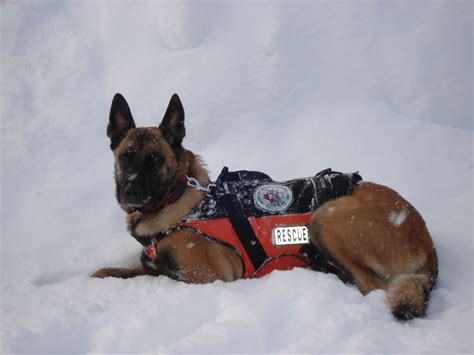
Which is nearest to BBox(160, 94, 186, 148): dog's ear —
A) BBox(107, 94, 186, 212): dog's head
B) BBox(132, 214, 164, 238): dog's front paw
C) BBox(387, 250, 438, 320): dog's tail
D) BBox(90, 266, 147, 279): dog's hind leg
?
BBox(107, 94, 186, 212): dog's head

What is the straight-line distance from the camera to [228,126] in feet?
18.0

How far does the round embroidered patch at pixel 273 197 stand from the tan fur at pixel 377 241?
29 centimetres

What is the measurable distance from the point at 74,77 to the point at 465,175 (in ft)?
17.2

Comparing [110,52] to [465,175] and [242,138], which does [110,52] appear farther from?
[465,175]

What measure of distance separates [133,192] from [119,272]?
85cm

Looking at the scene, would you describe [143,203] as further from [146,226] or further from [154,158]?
[154,158]

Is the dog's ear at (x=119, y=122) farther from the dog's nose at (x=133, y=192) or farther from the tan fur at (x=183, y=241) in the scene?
the dog's nose at (x=133, y=192)

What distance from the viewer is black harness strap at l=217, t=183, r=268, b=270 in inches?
134

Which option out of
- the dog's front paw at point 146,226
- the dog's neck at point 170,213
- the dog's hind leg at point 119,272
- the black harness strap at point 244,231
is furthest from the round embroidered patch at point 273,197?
the dog's hind leg at point 119,272

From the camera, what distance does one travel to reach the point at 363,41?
19.3ft

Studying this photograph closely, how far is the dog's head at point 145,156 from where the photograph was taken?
3426 millimetres

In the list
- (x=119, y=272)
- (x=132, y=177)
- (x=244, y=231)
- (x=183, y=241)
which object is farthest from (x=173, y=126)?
(x=119, y=272)

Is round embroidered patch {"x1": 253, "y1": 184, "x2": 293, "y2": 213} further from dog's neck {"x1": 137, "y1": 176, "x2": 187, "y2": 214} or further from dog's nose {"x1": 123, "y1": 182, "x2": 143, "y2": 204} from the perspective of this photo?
dog's nose {"x1": 123, "y1": 182, "x2": 143, "y2": 204}

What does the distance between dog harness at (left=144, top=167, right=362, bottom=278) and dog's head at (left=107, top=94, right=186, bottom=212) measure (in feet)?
1.15
